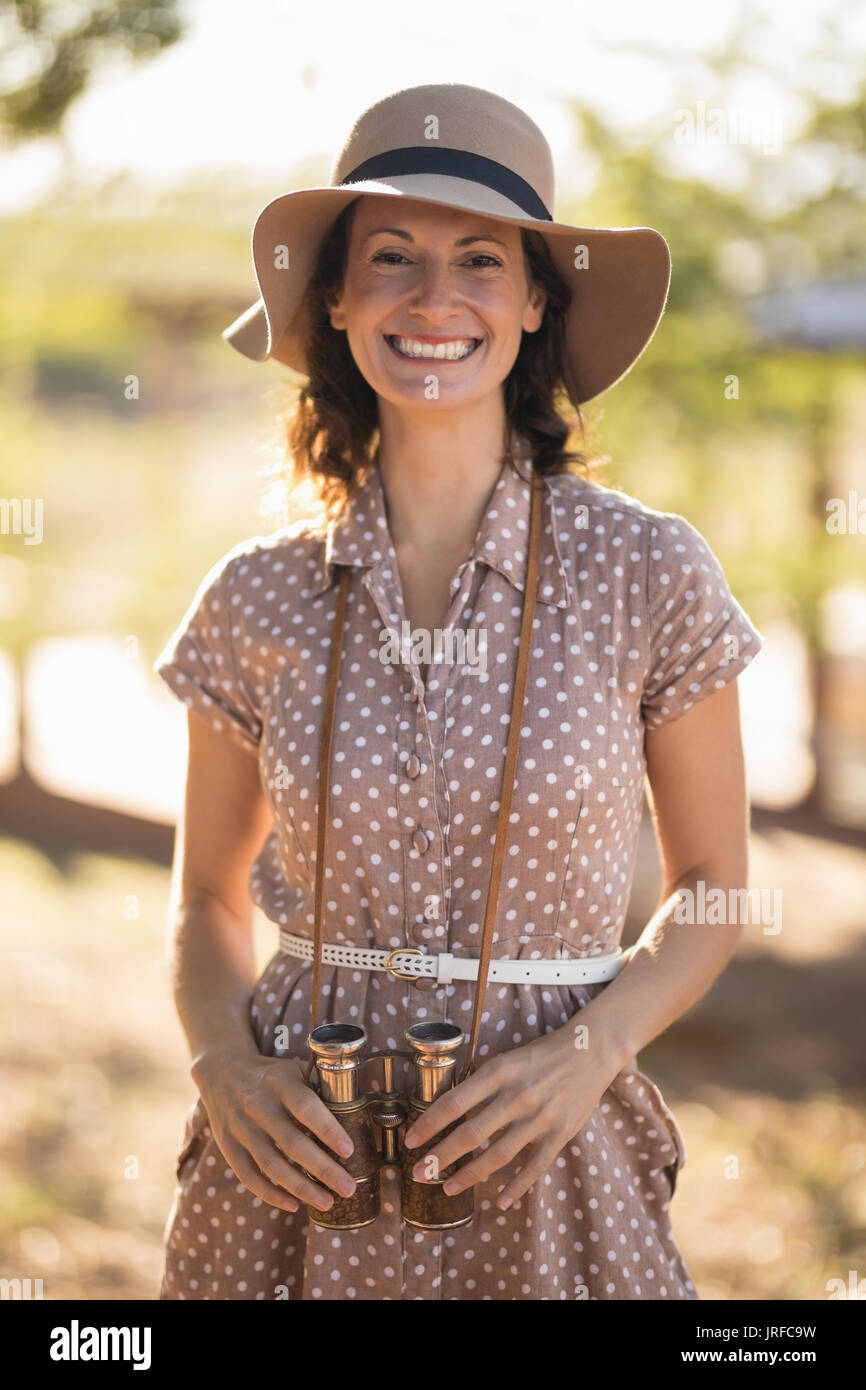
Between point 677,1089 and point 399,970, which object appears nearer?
point 399,970

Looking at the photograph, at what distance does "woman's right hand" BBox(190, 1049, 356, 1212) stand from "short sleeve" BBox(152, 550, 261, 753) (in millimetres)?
443

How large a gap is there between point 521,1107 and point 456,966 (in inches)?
7.5

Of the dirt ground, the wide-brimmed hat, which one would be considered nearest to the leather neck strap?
the wide-brimmed hat

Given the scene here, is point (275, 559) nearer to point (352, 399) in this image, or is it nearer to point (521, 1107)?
point (352, 399)

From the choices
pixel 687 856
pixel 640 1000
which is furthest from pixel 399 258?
pixel 640 1000

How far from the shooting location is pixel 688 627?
5.27ft

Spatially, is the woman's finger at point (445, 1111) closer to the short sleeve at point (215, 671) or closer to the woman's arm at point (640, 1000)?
the woman's arm at point (640, 1000)

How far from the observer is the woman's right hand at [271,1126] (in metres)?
1.47

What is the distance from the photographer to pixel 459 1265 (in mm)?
1622

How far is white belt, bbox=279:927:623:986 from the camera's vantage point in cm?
160

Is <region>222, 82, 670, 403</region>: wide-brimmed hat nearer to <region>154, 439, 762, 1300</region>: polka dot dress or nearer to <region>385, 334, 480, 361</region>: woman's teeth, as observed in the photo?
<region>385, 334, 480, 361</region>: woman's teeth
